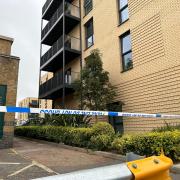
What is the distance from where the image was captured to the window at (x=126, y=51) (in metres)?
12.8

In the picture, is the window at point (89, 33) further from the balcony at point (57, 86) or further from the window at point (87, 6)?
the balcony at point (57, 86)

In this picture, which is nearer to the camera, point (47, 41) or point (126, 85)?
point (126, 85)

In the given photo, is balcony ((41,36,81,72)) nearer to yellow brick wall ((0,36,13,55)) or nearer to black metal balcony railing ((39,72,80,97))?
black metal balcony railing ((39,72,80,97))

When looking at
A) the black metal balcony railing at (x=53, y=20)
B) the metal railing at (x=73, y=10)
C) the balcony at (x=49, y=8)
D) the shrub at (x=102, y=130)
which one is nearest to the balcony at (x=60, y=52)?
the metal railing at (x=73, y=10)

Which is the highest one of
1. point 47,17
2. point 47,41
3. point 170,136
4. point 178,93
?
point 47,17

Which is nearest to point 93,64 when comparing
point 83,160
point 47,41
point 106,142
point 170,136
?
point 106,142

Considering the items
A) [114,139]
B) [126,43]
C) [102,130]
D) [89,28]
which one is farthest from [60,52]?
[114,139]

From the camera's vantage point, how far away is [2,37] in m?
12.7

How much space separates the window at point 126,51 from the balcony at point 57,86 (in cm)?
379

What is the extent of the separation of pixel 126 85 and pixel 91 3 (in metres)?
8.10

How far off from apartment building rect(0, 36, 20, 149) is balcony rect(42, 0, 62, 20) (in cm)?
1151

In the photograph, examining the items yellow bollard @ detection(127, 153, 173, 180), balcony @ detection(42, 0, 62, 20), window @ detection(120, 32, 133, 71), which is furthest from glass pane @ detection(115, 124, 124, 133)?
balcony @ detection(42, 0, 62, 20)

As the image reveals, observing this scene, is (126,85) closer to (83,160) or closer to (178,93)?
(178,93)

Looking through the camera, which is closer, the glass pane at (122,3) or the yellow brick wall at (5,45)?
the yellow brick wall at (5,45)
